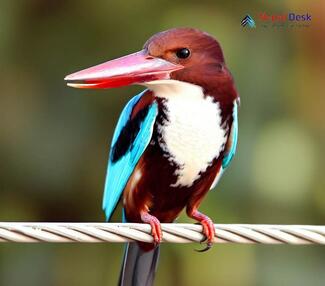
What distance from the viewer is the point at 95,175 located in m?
2.96

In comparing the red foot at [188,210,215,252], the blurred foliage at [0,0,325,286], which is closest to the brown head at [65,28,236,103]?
the red foot at [188,210,215,252]

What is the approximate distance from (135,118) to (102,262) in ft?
2.98

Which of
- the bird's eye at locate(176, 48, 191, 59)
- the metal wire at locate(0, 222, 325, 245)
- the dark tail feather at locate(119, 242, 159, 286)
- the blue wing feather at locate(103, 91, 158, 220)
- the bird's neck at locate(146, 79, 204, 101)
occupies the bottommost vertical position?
the metal wire at locate(0, 222, 325, 245)

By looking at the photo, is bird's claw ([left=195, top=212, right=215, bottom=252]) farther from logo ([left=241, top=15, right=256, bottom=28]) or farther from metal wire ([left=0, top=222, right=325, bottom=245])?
logo ([left=241, top=15, right=256, bottom=28])

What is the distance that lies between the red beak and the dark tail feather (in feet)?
1.47

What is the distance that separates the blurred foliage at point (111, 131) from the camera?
2.88 meters

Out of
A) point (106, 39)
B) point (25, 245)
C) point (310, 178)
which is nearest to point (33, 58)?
point (106, 39)

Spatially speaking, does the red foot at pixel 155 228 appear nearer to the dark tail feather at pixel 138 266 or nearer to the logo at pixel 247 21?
the dark tail feather at pixel 138 266

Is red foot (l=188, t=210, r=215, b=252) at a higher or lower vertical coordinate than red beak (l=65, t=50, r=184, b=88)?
lower

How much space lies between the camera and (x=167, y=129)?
6.73 feet

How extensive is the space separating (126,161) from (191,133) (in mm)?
184

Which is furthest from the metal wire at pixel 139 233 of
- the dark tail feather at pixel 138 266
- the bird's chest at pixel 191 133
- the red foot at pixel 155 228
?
the dark tail feather at pixel 138 266

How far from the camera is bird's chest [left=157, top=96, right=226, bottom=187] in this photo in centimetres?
203

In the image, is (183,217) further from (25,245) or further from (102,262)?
(25,245)
